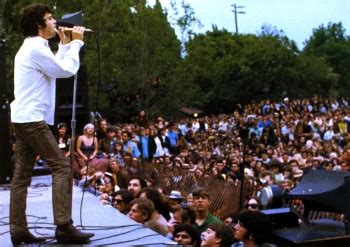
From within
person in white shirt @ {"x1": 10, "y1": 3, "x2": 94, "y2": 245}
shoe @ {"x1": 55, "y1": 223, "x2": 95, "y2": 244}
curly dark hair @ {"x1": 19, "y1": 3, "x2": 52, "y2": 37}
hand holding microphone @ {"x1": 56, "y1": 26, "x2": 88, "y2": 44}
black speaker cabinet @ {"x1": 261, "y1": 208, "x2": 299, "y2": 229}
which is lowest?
shoe @ {"x1": 55, "y1": 223, "x2": 95, "y2": 244}

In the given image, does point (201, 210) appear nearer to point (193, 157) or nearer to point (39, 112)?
point (39, 112)

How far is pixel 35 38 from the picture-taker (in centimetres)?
417

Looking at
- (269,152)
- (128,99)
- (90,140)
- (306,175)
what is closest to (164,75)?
(128,99)

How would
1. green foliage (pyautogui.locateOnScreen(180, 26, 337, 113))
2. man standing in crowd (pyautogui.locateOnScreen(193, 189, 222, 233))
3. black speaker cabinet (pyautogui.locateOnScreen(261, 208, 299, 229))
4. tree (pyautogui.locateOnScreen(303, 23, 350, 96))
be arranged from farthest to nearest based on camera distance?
1. tree (pyautogui.locateOnScreen(303, 23, 350, 96))
2. green foliage (pyautogui.locateOnScreen(180, 26, 337, 113))
3. man standing in crowd (pyautogui.locateOnScreen(193, 189, 222, 233))
4. black speaker cabinet (pyautogui.locateOnScreen(261, 208, 299, 229))

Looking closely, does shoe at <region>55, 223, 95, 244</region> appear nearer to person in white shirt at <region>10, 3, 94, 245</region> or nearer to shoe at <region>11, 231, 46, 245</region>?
person in white shirt at <region>10, 3, 94, 245</region>

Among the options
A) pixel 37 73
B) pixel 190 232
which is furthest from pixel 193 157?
pixel 37 73

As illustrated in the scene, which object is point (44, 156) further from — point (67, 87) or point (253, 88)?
point (253, 88)

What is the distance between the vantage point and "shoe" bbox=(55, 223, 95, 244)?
4.14 m

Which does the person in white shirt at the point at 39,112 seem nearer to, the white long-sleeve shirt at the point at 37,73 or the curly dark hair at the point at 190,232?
the white long-sleeve shirt at the point at 37,73

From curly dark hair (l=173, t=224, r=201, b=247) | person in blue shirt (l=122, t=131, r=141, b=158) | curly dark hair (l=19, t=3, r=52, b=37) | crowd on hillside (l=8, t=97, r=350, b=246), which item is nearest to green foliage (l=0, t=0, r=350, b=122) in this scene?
crowd on hillside (l=8, t=97, r=350, b=246)

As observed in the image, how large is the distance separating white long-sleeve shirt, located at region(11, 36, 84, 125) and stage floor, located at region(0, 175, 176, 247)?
90 cm

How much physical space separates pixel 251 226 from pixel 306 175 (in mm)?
521

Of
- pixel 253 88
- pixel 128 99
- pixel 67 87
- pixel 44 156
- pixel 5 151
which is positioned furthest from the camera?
A: pixel 253 88

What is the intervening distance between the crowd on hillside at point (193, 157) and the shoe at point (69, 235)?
122 cm
